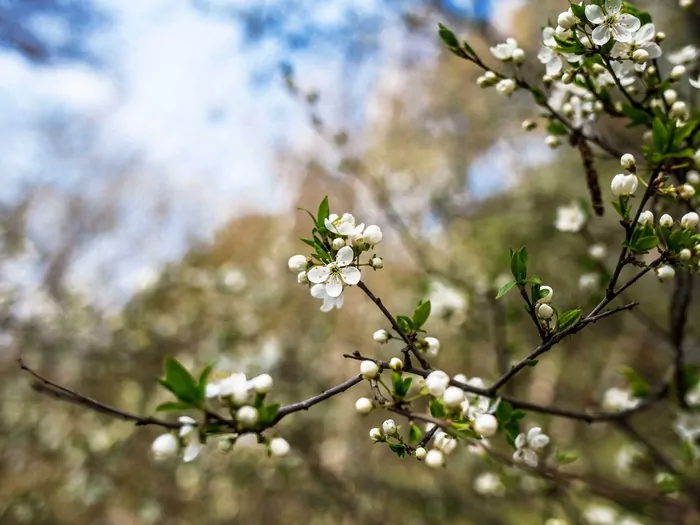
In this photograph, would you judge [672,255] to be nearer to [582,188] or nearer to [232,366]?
[232,366]

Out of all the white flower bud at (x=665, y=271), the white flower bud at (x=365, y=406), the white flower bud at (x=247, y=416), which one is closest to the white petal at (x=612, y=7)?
the white flower bud at (x=665, y=271)

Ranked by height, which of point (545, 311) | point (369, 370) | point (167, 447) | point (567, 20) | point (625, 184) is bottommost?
point (167, 447)

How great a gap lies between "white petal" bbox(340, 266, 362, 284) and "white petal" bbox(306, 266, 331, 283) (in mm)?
37

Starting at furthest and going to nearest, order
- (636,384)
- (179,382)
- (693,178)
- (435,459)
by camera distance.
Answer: (636,384) → (693,178) → (435,459) → (179,382)

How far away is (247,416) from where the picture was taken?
88 cm

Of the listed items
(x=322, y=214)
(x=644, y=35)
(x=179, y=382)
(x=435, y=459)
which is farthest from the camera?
(x=644, y=35)

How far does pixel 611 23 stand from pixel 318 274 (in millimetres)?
853

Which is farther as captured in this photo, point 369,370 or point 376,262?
point 376,262

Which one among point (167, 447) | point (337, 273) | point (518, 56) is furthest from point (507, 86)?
point (167, 447)

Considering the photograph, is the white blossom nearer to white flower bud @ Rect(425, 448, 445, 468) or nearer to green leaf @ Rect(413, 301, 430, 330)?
green leaf @ Rect(413, 301, 430, 330)

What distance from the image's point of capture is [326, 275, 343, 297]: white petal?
1099 mm

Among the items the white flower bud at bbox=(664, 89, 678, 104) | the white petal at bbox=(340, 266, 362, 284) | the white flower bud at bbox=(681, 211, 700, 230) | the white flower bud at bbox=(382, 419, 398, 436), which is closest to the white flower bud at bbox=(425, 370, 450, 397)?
the white flower bud at bbox=(382, 419, 398, 436)

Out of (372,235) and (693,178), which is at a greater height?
(693,178)

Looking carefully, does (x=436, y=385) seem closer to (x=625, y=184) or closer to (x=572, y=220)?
(x=625, y=184)
